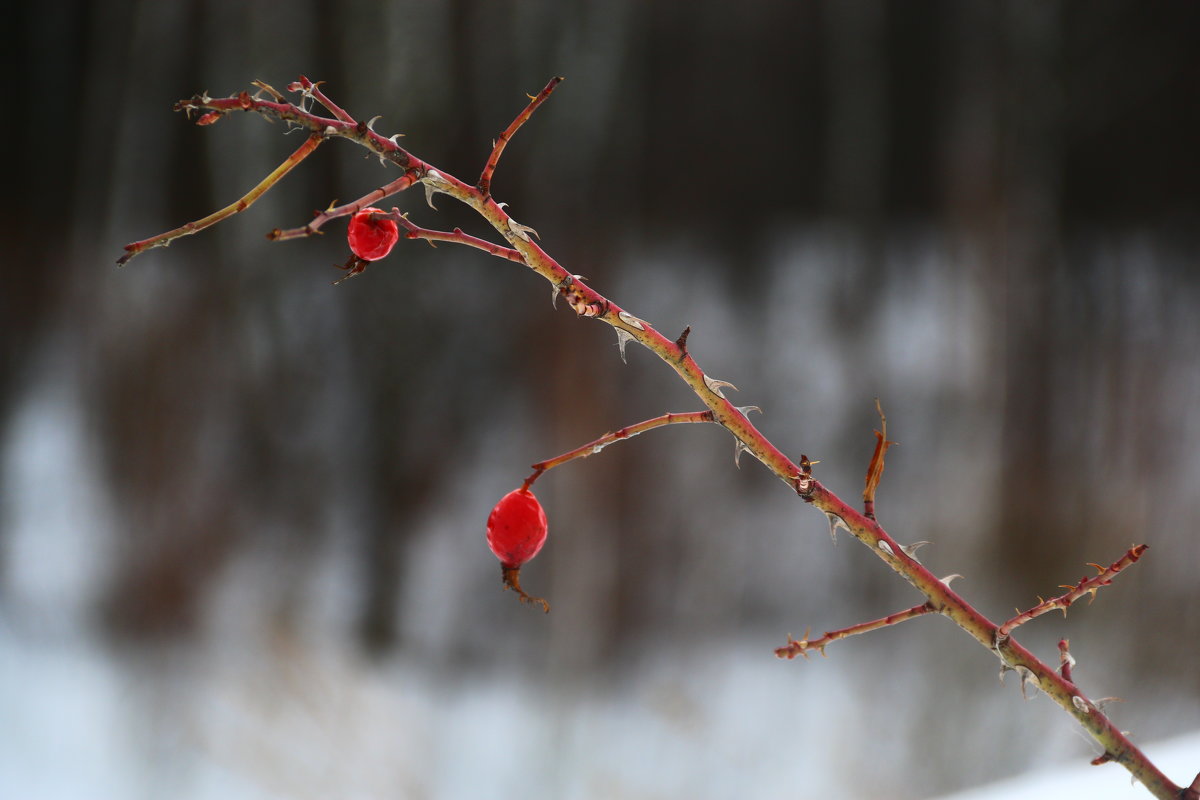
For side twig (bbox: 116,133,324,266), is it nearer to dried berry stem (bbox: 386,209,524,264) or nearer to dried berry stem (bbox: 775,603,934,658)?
dried berry stem (bbox: 386,209,524,264)

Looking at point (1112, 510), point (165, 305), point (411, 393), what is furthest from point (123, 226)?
point (1112, 510)

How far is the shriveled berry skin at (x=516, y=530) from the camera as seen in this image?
0.75ft

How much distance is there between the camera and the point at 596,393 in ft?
3.00

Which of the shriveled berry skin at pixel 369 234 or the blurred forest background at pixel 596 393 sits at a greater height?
the blurred forest background at pixel 596 393

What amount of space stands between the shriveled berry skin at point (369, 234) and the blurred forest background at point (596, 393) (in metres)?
0.68

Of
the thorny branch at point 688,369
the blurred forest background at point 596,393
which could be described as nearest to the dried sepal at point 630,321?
the thorny branch at point 688,369

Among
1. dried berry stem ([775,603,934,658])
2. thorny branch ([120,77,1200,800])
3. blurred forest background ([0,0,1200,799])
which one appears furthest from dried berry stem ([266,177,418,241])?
blurred forest background ([0,0,1200,799])

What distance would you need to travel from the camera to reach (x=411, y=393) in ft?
2.99

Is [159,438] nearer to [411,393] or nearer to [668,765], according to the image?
[411,393]

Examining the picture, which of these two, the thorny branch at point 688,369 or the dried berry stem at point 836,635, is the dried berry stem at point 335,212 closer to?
the thorny branch at point 688,369

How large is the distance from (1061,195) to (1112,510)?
1.19 feet

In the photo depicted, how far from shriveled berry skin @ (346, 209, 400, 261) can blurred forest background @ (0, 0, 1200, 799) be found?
0.68m

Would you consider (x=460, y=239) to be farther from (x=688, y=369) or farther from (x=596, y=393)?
(x=596, y=393)

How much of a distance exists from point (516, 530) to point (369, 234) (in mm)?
89
